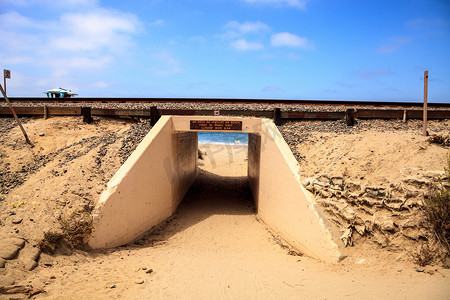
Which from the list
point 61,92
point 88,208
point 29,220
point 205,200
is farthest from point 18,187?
point 61,92

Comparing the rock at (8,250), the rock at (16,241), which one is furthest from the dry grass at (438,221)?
the rock at (16,241)

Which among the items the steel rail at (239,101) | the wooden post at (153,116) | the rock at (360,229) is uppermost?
the steel rail at (239,101)

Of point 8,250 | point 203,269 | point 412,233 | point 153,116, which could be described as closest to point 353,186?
point 412,233

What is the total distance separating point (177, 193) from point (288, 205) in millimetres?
5255

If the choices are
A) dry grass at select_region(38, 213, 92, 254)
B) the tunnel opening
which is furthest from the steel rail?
dry grass at select_region(38, 213, 92, 254)

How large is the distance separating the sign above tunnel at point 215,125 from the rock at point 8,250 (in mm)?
6134

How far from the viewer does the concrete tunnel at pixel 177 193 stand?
250 inches

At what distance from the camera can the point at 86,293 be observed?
4.52 meters

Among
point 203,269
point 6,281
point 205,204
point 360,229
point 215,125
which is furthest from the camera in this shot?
point 205,204

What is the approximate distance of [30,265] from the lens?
4.98 metres

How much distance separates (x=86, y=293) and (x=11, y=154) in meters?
6.73

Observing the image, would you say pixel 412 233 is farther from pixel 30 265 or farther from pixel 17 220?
pixel 17 220

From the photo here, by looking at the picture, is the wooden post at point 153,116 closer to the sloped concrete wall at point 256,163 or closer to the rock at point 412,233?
the sloped concrete wall at point 256,163

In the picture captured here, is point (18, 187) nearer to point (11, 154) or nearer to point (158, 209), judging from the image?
point (11, 154)
